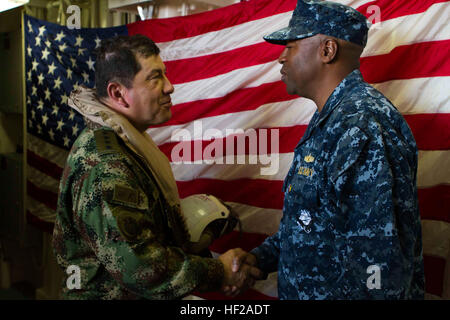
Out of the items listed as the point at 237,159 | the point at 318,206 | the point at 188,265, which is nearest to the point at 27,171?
the point at 237,159

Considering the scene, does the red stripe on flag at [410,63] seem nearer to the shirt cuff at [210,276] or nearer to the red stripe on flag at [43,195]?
the shirt cuff at [210,276]

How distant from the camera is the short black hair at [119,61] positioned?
5.06 ft

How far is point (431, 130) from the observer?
1675 millimetres

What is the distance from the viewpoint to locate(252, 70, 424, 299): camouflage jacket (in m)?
1.11

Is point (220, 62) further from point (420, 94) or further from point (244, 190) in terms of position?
point (420, 94)

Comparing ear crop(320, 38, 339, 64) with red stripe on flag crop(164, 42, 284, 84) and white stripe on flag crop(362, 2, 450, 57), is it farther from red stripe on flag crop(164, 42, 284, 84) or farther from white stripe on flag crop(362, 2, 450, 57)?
red stripe on flag crop(164, 42, 284, 84)

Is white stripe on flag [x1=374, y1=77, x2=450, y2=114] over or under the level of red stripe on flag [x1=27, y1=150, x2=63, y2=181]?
over


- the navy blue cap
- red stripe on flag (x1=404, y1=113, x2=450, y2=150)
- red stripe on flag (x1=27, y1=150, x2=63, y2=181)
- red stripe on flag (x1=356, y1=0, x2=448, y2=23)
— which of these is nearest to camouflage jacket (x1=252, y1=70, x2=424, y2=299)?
the navy blue cap

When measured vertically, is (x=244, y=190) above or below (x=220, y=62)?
below

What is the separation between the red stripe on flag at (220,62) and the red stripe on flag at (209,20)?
0.16 meters

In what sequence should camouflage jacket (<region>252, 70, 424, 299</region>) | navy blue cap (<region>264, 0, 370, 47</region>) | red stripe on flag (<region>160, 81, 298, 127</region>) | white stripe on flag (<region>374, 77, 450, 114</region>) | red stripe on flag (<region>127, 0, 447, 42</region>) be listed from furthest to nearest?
red stripe on flag (<region>160, 81, 298, 127</region>) → red stripe on flag (<region>127, 0, 447, 42</region>) → white stripe on flag (<region>374, 77, 450, 114</region>) → navy blue cap (<region>264, 0, 370, 47</region>) → camouflage jacket (<region>252, 70, 424, 299</region>)

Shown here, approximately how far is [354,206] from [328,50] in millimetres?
539

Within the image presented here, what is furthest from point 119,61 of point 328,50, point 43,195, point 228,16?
point 43,195

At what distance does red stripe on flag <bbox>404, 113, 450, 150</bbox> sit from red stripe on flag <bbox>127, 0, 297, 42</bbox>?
850 mm
